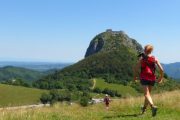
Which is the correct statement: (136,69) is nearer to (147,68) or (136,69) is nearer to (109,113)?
(147,68)

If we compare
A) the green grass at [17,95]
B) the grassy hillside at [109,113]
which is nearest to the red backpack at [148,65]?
the grassy hillside at [109,113]

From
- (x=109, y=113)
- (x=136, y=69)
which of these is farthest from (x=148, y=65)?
(x=109, y=113)

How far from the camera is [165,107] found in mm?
18281

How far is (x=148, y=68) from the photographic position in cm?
1419

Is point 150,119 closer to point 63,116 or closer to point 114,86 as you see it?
point 63,116

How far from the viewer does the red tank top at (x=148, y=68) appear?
14.1m

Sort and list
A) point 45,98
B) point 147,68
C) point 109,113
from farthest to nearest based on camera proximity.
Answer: point 45,98, point 109,113, point 147,68

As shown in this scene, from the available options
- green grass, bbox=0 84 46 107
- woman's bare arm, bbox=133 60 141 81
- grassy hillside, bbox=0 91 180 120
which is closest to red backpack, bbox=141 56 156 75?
woman's bare arm, bbox=133 60 141 81

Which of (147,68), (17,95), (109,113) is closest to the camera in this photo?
(147,68)

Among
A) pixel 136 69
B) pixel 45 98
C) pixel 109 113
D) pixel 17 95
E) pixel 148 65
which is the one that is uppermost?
pixel 17 95

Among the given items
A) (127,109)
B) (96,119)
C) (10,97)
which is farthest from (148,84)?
(10,97)

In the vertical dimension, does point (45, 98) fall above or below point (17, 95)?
below

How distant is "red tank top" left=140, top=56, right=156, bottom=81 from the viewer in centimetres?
1413

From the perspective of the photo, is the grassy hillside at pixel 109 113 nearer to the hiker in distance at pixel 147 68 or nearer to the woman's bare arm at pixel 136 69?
the hiker in distance at pixel 147 68
